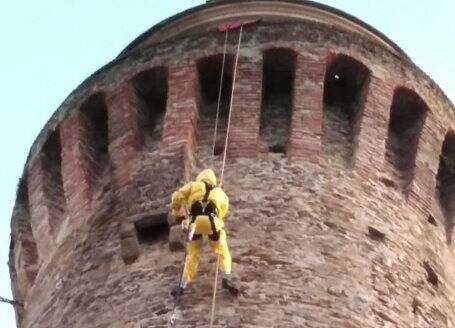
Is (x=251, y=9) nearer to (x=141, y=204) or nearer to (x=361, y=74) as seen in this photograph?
(x=361, y=74)

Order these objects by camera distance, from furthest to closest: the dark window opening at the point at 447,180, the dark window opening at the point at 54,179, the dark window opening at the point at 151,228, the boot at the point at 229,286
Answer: the dark window opening at the point at 447,180
the dark window opening at the point at 54,179
the dark window opening at the point at 151,228
the boot at the point at 229,286

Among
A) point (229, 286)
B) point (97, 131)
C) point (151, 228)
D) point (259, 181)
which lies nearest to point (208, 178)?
point (229, 286)

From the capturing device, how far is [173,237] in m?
11.8

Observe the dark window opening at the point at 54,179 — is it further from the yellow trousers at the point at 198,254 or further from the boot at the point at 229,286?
the boot at the point at 229,286

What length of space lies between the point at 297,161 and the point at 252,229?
3.88 feet

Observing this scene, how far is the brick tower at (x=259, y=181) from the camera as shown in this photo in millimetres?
11391

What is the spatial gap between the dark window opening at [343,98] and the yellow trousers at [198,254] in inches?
102

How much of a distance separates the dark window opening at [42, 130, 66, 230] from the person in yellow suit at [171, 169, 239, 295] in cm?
264

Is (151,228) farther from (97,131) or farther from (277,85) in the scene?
(277,85)

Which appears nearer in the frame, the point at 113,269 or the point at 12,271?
the point at 113,269

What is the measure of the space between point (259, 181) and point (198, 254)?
1.43m

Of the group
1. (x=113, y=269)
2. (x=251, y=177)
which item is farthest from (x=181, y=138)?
(x=113, y=269)

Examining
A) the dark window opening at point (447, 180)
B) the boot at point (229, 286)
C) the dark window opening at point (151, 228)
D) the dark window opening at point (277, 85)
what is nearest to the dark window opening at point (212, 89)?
the dark window opening at point (277, 85)

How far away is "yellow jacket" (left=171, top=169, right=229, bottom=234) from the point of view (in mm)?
10898
